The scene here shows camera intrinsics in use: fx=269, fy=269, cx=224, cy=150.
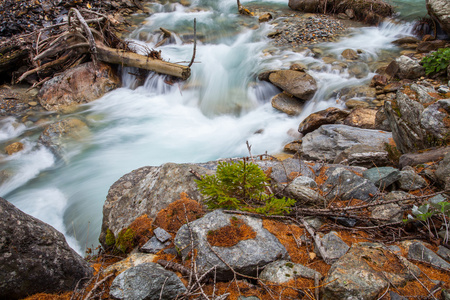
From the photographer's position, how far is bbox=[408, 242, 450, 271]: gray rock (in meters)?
2.11

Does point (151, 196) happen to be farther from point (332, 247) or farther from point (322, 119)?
point (322, 119)

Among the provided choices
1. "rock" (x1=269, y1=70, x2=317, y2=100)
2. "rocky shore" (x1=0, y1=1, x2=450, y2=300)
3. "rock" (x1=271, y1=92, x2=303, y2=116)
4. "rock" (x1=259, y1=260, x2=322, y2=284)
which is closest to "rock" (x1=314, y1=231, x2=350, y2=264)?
"rocky shore" (x1=0, y1=1, x2=450, y2=300)

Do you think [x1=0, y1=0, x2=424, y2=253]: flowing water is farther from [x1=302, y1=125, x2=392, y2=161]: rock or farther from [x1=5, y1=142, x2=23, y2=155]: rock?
[x1=302, y1=125, x2=392, y2=161]: rock

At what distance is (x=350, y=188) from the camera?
124 inches

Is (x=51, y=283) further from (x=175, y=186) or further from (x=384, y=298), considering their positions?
(x=384, y=298)

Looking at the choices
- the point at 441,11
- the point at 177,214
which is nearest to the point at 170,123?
the point at 177,214

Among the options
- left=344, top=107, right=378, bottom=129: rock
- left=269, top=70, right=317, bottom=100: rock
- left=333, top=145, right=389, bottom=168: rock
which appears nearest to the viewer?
left=333, top=145, right=389, bottom=168: rock

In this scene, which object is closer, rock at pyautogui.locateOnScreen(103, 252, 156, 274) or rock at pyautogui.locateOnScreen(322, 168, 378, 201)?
rock at pyautogui.locateOnScreen(103, 252, 156, 274)

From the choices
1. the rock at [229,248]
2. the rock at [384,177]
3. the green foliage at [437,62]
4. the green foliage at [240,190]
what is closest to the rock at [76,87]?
the green foliage at [240,190]

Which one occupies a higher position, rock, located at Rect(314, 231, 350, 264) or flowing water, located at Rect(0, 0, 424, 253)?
rock, located at Rect(314, 231, 350, 264)

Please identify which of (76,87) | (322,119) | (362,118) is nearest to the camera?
(362,118)

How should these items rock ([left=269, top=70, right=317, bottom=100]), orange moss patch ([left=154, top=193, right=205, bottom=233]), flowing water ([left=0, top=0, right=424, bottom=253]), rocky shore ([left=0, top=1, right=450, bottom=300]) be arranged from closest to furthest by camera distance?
rocky shore ([left=0, top=1, right=450, bottom=300]) → orange moss patch ([left=154, top=193, right=205, bottom=233]) → flowing water ([left=0, top=0, right=424, bottom=253]) → rock ([left=269, top=70, right=317, bottom=100])

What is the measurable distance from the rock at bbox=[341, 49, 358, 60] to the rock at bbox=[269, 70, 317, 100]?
2666mm

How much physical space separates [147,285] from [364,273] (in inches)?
59.2
